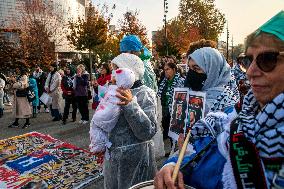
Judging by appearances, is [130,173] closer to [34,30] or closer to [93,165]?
[93,165]

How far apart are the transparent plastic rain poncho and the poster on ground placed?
13.1 inches

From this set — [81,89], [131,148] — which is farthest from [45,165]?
[81,89]

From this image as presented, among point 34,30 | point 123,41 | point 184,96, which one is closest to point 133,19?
point 34,30

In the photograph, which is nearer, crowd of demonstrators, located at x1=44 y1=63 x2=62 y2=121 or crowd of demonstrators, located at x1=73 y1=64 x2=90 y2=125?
crowd of demonstrators, located at x1=73 y1=64 x2=90 y2=125

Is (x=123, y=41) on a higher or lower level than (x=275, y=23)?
higher

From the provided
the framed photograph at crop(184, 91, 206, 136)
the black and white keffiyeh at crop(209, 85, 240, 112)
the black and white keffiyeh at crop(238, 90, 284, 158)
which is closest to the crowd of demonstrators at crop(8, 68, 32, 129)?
the framed photograph at crop(184, 91, 206, 136)

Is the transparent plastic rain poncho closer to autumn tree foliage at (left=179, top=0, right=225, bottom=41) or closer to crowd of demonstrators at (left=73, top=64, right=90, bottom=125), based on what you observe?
crowd of demonstrators at (left=73, top=64, right=90, bottom=125)

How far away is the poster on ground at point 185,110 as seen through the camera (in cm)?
291

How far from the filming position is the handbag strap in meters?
1.20

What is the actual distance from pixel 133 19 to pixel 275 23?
34905 millimetres

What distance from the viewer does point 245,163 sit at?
123cm

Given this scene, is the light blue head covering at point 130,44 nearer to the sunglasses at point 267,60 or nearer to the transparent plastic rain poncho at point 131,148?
the transparent plastic rain poncho at point 131,148

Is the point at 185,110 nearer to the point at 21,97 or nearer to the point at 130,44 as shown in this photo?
the point at 130,44

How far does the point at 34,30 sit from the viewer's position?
27984 millimetres
